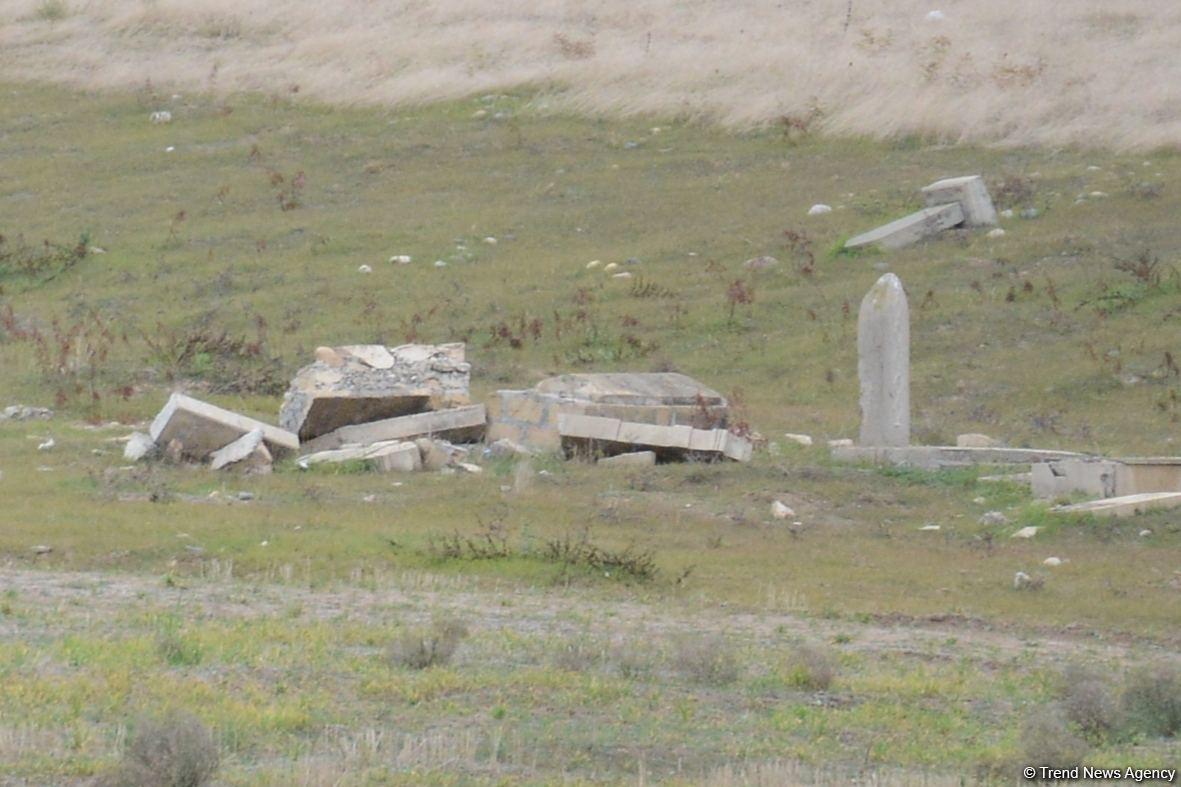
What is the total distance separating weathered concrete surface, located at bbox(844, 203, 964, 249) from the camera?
26.6 m

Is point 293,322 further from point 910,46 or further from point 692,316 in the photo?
point 910,46

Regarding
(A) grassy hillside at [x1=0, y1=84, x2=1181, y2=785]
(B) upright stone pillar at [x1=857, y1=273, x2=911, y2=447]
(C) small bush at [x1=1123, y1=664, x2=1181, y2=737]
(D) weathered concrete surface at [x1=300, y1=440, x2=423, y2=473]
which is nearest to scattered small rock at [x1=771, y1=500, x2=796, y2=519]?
(A) grassy hillside at [x1=0, y1=84, x2=1181, y2=785]

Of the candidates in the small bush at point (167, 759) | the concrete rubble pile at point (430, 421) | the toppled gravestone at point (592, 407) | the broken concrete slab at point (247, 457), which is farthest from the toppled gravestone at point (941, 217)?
the small bush at point (167, 759)

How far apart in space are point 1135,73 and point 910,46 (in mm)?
4946

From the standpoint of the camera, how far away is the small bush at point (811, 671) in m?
8.66

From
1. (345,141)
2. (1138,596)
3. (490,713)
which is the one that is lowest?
(1138,596)

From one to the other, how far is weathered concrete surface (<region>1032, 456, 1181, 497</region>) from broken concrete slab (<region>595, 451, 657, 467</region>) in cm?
387

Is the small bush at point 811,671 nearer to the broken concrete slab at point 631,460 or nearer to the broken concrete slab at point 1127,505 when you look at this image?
the broken concrete slab at point 1127,505

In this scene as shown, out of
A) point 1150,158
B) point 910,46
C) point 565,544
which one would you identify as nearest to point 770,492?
point 565,544

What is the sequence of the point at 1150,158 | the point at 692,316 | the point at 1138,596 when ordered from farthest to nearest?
the point at 1150,158
the point at 692,316
the point at 1138,596

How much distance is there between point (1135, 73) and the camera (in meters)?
33.4

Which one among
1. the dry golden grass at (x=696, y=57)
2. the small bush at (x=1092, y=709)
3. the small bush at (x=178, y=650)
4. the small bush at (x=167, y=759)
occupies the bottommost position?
the small bush at (x=1092, y=709)

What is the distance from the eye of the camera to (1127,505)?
1428 centimetres

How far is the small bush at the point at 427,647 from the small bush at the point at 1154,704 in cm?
314
